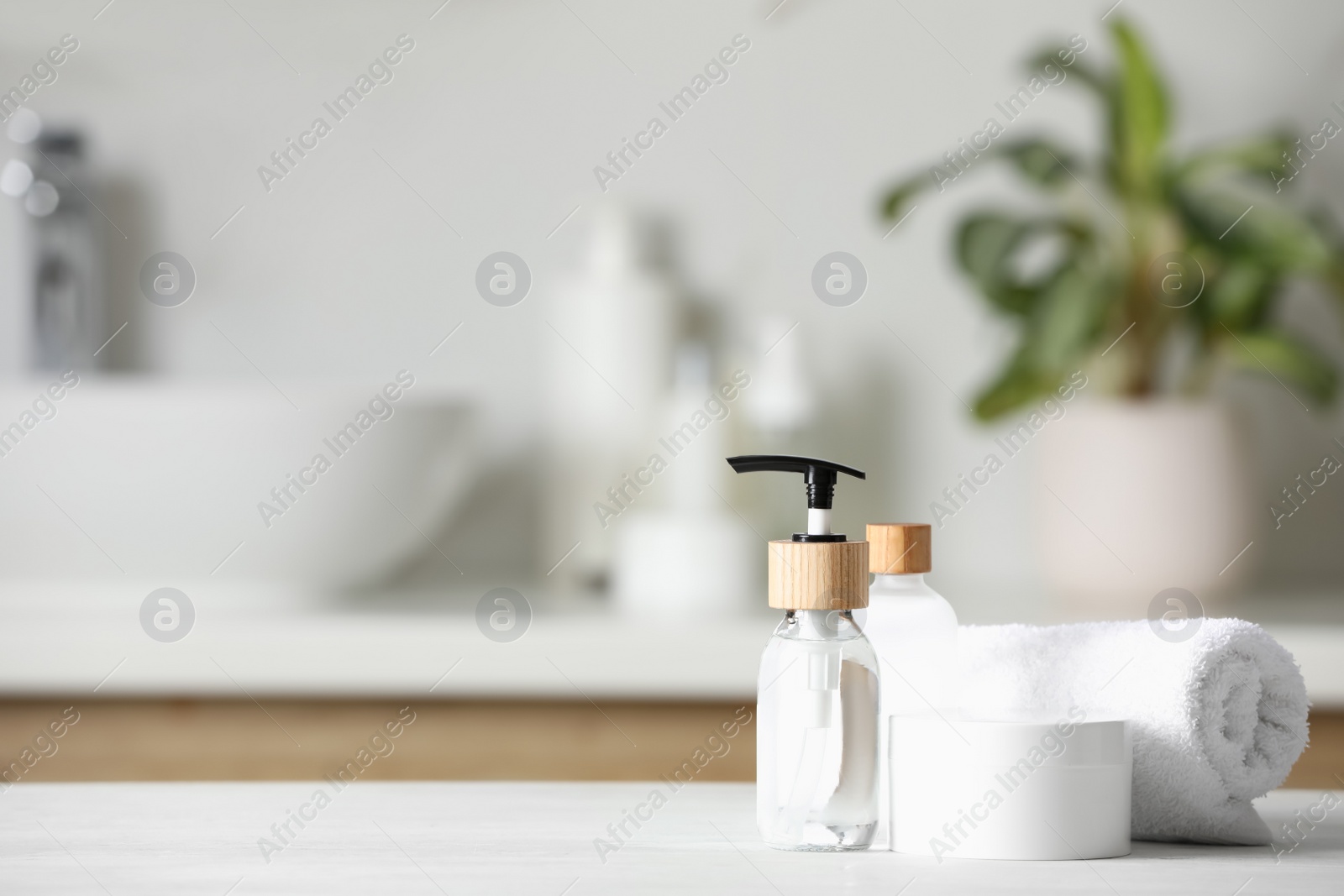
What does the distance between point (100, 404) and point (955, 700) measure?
0.84 metres

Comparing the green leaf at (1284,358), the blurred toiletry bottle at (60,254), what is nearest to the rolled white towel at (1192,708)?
the green leaf at (1284,358)

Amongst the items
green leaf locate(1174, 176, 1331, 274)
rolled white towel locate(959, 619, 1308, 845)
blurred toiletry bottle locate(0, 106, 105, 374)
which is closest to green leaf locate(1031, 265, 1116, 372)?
green leaf locate(1174, 176, 1331, 274)

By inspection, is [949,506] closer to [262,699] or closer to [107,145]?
[262,699]

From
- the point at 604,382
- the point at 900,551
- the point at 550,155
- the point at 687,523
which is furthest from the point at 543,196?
the point at 900,551

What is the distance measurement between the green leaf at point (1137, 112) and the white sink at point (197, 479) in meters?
Result: 0.71

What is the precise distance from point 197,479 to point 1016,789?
2.76ft

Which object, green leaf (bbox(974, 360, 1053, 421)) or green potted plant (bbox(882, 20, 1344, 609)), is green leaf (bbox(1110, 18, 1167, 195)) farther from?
green leaf (bbox(974, 360, 1053, 421))

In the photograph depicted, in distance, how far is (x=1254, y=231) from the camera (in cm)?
117

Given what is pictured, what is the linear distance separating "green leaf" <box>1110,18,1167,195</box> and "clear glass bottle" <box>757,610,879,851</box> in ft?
3.02

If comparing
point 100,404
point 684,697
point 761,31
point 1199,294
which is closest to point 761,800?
point 684,697

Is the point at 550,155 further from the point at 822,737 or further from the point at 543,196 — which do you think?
the point at 822,737

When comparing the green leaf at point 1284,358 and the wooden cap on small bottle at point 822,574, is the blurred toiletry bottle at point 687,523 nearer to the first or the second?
the green leaf at point 1284,358

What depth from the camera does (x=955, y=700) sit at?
498mm

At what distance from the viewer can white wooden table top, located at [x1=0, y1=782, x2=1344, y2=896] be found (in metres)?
0.39
